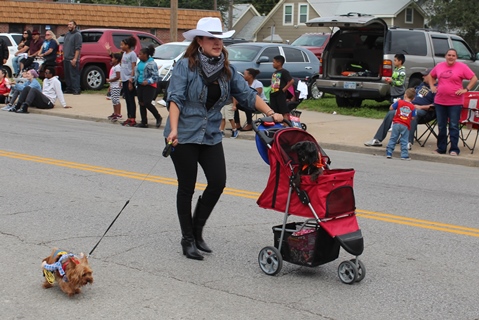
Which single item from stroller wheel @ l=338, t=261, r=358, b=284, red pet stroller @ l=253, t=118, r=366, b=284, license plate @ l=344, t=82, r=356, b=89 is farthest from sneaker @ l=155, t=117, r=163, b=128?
stroller wheel @ l=338, t=261, r=358, b=284

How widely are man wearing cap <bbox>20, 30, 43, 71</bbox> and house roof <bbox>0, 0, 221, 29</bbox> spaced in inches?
534

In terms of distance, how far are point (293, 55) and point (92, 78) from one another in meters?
6.71

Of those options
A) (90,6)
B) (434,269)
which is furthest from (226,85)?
(90,6)

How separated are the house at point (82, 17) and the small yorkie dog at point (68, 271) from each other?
3362 centimetres

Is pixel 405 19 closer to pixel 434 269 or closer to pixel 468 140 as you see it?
pixel 468 140

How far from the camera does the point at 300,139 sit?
610 centimetres

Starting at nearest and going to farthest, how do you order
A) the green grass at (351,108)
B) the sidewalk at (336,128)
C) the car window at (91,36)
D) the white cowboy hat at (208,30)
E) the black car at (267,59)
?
1. the white cowboy hat at (208,30)
2. the sidewalk at (336,128)
3. the green grass at (351,108)
4. the black car at (267,59)
5. the car window at (91,36)

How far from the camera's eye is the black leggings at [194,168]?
6141 millimetres

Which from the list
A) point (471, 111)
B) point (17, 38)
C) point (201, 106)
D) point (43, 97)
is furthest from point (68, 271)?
point (17, 38)

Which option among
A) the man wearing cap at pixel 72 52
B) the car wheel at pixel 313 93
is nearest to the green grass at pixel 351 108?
the car wheel at pixel 313 93

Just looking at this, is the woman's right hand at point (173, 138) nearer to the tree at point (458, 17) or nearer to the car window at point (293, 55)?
the car window at point (293, 55)

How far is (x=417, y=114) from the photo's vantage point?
14.1 metres

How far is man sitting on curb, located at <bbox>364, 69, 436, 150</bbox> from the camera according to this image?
1397 centimetres

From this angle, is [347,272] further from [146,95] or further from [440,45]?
[440,45]
